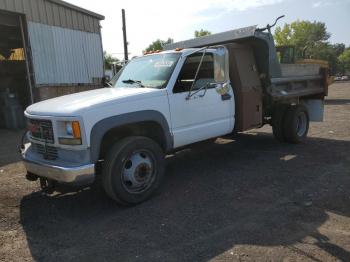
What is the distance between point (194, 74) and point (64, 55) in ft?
35.1

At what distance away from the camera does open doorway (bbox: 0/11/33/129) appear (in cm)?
1323

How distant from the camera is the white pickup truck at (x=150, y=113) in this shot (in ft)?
14.2

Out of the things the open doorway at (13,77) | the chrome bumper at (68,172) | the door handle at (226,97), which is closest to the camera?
the chrome bumper at (68,172)

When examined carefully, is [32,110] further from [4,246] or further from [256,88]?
[256,88]

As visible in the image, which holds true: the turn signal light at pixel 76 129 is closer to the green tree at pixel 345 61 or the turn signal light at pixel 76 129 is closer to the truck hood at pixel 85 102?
the truck hood at pixel 85 102

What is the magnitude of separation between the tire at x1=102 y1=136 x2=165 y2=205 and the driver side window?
1.06m

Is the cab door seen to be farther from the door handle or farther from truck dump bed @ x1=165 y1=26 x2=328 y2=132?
truck dump bed @ x1=165 y1=26 x2=328 y2=132

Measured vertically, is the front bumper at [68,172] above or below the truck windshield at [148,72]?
below

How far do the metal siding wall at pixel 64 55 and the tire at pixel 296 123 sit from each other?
982 centimetres

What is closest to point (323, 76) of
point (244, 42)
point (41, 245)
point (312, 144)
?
point (312, 144)

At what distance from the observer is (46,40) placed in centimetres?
1405

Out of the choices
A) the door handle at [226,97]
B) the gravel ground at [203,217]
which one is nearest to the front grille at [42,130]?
the gravel ground at [203,217]

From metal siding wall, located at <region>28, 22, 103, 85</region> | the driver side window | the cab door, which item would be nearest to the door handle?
the cab door

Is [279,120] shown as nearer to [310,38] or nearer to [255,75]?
[255,75]
